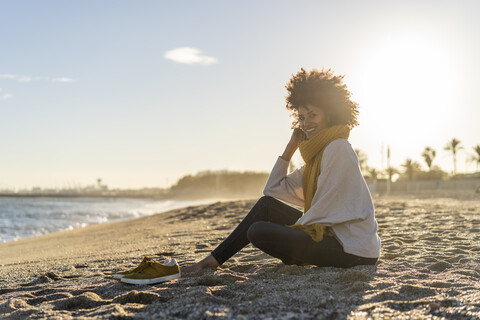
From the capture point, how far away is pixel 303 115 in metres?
3.05

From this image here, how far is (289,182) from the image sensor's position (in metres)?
3.33

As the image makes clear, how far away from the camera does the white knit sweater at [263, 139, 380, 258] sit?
2723 millimetres

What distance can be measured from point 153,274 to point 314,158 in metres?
1.36

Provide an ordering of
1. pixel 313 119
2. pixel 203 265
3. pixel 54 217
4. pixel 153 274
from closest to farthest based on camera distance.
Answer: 1. pixel 153 274
2. pixel 313 119
3. pixel 203 265
4. pixel 54 217

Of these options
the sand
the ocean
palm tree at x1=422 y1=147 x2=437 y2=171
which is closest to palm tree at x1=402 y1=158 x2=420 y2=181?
palm tree at x1=422 y1=147 x2=437 y2=171

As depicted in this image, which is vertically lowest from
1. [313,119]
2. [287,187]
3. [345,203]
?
[345,203]

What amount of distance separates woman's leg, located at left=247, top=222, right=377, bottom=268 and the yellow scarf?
0.21 feet

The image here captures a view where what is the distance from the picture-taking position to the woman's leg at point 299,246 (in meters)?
2.84

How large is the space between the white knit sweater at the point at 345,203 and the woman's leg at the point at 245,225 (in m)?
0.39

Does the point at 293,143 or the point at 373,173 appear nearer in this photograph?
the point at 293,143

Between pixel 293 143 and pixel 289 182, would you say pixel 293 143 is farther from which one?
pixel 289 182

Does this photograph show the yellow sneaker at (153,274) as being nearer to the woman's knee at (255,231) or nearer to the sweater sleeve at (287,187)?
the woman's knee at (255,231)

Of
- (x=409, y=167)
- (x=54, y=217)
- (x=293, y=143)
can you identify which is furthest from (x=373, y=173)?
(x=293, y=143)

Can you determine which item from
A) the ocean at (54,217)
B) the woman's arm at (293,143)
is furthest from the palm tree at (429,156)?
the woman's arm at (293,143)
